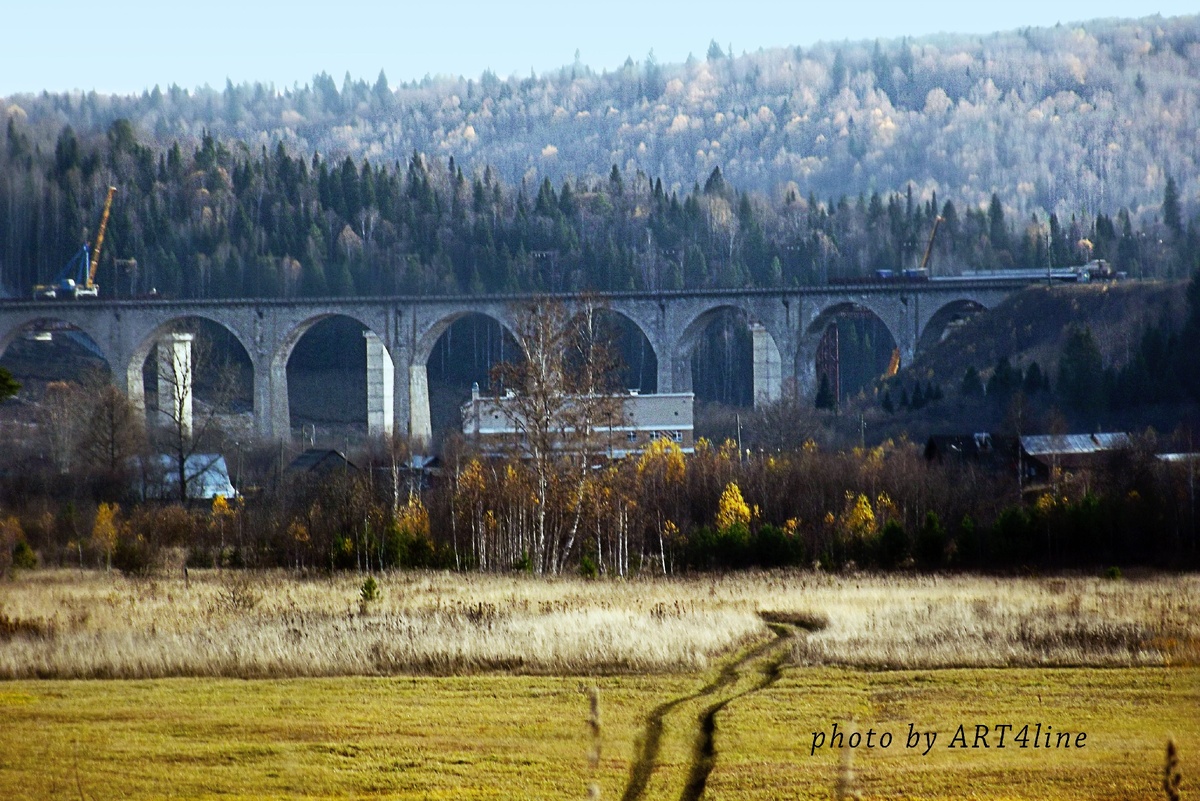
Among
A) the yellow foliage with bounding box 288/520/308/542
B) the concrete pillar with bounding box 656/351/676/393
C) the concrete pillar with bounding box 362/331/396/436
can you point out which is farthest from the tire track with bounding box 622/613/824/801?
the concrete pillar with bounding box 362/331/396/436

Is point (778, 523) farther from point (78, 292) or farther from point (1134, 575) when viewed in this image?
point (78, 292)

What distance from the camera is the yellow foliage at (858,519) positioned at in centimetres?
3419

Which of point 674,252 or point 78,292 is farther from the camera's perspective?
Answer: point 674,252

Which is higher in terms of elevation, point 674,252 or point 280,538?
point 674,252

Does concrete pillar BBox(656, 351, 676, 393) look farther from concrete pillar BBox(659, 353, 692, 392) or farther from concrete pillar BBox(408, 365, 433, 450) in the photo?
concrete pillar BBox(408, 365, 433, 450)

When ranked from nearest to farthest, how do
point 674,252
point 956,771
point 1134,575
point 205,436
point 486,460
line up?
1. point 956,771
2. point 1134,575
3. point 486,460
4. point 205,436
5. point 674,252

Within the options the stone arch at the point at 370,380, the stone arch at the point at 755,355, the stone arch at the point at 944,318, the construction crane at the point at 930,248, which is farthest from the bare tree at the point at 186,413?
the construction crane at the point at 930,248

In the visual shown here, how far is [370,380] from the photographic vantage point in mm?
93688

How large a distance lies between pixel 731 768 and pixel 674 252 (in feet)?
394

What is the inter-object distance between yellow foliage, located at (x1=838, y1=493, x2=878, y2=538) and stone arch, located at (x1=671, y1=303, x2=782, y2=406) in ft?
159

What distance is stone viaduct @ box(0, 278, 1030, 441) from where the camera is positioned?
89.4 m

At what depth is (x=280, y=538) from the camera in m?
35.8

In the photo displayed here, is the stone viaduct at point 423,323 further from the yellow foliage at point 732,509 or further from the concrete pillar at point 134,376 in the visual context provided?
the yellow foliage at point 732,509

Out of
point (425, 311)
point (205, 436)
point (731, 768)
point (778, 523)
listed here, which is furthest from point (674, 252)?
point (731, 768)
